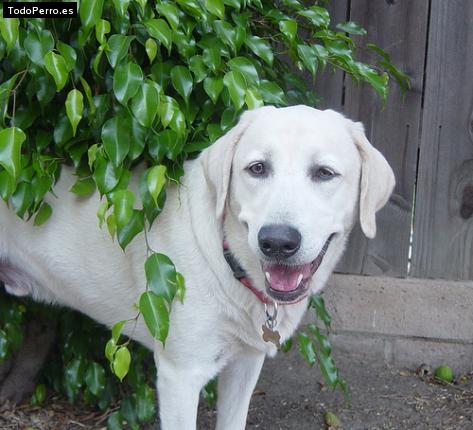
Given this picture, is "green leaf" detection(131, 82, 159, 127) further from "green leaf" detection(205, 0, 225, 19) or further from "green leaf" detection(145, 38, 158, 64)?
"green leaf" detection(205, 0, 225, 19)

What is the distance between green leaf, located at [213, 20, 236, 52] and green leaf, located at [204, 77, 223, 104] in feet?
0.39

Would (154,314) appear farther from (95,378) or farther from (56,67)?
(95,378)

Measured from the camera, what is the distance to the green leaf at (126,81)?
2.16 m

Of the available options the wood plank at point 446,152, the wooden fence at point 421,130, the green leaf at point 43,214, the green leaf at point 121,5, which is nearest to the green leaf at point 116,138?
the green leaf at point 121,5

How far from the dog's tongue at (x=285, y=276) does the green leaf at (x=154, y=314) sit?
1.13 ft

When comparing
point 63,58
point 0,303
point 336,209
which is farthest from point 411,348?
point 63,58

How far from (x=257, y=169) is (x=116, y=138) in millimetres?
440

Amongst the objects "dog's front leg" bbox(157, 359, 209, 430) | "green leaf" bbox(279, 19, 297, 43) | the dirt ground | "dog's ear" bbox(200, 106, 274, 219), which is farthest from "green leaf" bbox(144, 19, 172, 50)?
the dirt ground

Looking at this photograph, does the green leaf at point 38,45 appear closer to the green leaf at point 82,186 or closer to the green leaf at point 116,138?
the green leaf at point 116,138

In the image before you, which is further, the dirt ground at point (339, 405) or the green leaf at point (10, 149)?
the dirt ground at point (339, 405)

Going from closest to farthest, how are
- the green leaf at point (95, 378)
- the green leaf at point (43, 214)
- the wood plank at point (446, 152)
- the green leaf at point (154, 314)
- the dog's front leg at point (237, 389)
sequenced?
1. the green leaf at point (154, 314)
2. the green leaf at point (43, 214)
3. the dog's front leg at point (237, 389)
4. the green leaf at point (95, 378)
5. the wood plank at point (446, 152)

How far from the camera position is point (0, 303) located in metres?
3.18

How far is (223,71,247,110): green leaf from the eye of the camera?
229 cm

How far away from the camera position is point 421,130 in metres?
3.48
